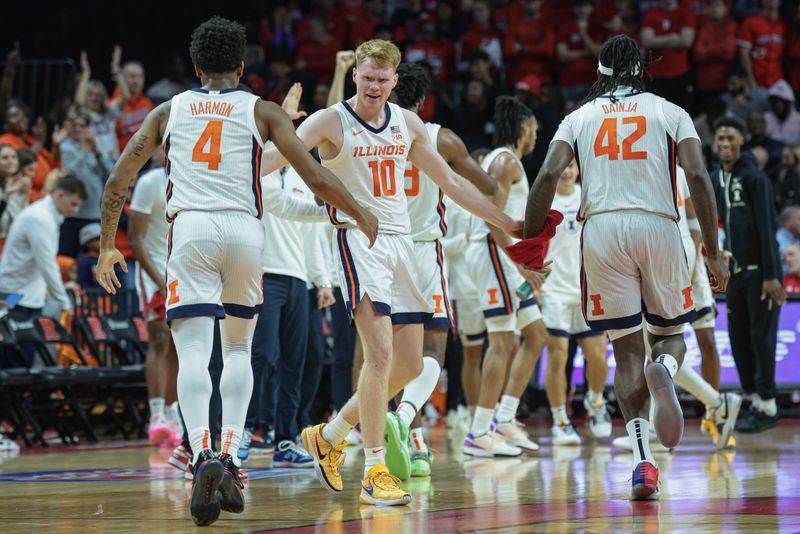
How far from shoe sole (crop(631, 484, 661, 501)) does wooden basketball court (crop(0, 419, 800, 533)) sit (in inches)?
2.8

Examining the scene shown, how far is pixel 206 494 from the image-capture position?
491 centimetres

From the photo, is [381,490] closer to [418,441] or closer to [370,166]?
[370,166]

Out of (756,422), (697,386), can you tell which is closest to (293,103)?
(697,386)

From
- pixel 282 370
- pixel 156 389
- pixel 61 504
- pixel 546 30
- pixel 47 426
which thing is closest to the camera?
pixel 61 504

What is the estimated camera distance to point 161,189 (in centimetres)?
873

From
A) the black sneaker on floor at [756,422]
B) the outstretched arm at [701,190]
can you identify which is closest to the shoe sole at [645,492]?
the outstretched arm at [701,190]

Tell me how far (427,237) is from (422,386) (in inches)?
40.0

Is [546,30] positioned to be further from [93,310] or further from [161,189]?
[161,189]

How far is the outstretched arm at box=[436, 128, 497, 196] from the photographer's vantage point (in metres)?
6.74

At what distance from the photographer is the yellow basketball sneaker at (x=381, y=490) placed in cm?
552

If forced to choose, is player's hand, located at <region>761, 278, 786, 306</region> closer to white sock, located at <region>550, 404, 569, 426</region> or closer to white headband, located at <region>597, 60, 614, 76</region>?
white sock, located at <region>550, 404, 569, 426</region>

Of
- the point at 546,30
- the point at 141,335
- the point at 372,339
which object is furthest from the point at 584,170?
the point at 546,30

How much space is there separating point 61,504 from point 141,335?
254 inches

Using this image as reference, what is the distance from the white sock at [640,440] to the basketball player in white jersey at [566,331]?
155 inches
